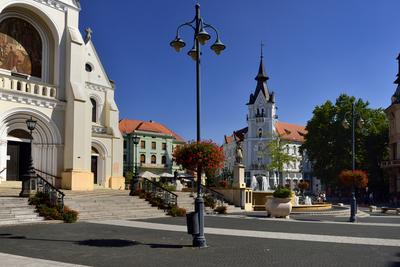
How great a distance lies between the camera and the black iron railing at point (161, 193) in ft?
80.0

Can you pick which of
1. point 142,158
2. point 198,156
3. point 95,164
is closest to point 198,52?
point 198,156

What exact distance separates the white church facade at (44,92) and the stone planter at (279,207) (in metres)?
10.9

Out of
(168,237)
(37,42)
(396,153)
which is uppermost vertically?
(37,42)

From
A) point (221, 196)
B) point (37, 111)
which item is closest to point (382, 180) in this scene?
point (221, 196)

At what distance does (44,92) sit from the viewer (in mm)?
26188

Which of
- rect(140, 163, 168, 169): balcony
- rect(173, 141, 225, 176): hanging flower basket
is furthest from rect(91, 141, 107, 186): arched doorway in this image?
rect(140, 163, 168, 169): balcony

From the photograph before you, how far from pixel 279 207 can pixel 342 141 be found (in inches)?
1621

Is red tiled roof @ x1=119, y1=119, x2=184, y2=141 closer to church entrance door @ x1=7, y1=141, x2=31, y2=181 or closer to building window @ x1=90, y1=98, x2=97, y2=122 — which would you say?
building window @ x1=90, y1=98, x2=97, y2=122

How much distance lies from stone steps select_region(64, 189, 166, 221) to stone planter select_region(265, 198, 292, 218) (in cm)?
549

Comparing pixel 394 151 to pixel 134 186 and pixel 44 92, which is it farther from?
pixel 44 92

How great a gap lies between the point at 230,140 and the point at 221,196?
95.0 m

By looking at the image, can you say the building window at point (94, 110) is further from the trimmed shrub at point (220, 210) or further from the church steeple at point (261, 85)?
the church steeple at point (261, 85)

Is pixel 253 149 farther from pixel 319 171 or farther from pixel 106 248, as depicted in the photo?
pixel 106 248

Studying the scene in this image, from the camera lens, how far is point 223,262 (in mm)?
9617
